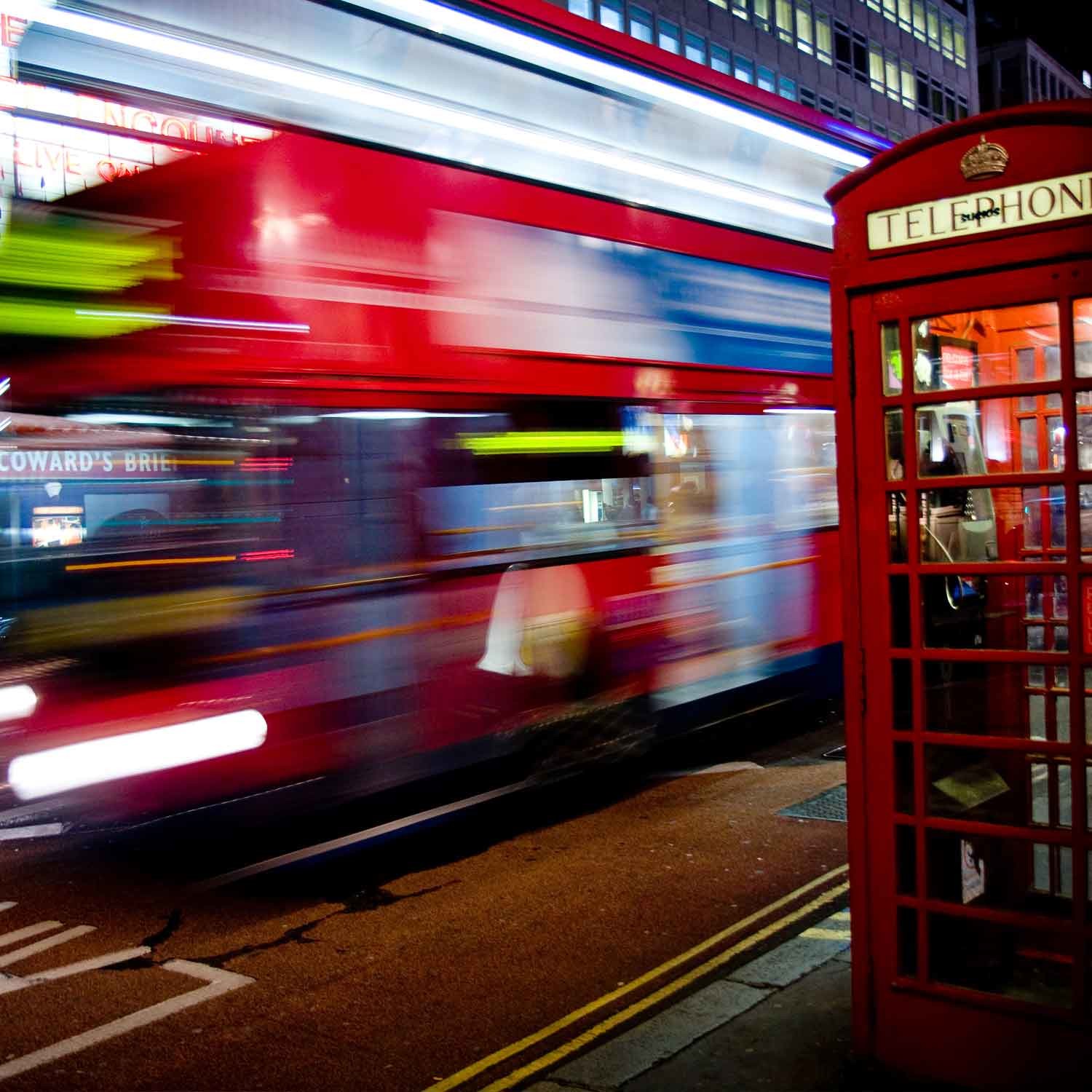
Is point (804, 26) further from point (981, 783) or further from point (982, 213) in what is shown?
point (981, 783)

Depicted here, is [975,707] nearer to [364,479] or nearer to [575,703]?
[364,479]

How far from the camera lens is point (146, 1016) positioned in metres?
4.46

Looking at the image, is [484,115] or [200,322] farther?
[484,115]

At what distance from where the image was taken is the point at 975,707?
3.35 meters

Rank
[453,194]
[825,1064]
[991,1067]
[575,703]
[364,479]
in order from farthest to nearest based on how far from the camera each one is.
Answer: [575,703], [453,194], [364,479], [825,1064], [991,1067]

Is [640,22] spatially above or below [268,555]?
above

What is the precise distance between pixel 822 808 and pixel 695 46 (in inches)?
1318

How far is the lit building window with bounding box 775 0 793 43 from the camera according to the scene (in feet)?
128

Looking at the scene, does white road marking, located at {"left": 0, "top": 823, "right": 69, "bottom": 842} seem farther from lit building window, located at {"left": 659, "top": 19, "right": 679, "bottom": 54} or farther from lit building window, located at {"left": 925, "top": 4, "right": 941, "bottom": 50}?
lit building window, located at {"left": 925, "top": 4, "right": 941, "bottom": 50}

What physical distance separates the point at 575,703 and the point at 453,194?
9.90 ft

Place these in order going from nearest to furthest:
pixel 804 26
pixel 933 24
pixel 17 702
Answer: pixel 17 702
pixel 804 26
pixel 933 24

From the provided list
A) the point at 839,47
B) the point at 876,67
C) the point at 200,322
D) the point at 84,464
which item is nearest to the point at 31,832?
the point at 84,464

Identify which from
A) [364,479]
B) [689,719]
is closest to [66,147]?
[364,479]

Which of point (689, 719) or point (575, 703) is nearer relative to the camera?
point (575, 703)
